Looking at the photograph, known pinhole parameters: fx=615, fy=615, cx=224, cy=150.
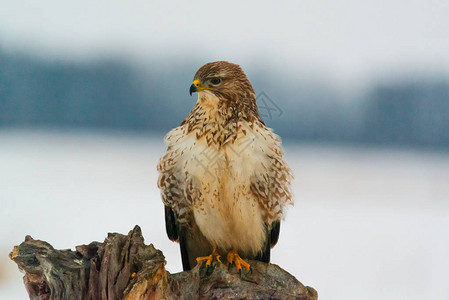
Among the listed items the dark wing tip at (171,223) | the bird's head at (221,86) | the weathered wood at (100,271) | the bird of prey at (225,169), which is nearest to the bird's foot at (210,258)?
the bird of prey at (225,169)

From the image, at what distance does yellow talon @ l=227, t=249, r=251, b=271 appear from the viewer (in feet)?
7.85

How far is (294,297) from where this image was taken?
7.39 feet

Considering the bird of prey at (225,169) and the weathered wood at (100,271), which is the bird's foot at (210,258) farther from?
the weathered wood at (100,271)

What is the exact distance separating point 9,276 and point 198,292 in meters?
0.66

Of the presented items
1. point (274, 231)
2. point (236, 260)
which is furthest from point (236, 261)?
point (274, 231)

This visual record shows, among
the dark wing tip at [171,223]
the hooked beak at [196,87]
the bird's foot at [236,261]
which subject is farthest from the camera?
the dark wing tip at [171,223]

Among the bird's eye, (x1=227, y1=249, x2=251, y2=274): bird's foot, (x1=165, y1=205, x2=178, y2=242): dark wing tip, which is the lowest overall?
(x1=227, y1=249, x2=251, y2=274): bird's foot

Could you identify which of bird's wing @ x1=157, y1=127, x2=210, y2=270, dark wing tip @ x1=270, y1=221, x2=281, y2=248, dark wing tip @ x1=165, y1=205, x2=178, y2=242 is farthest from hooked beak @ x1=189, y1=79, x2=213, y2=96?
dark wing tip @ x1=270, y1=221, x2=281, y2=248

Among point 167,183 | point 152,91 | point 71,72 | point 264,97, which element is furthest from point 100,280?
point 71,72

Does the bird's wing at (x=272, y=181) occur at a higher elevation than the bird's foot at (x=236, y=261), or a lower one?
higher

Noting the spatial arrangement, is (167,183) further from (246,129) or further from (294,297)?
(294,297)

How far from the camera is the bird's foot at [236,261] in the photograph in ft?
7.84

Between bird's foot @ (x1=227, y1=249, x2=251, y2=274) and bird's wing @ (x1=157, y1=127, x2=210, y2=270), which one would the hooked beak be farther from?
bird's foot @ (x1=227, y1=249, x2=251, y2=274)

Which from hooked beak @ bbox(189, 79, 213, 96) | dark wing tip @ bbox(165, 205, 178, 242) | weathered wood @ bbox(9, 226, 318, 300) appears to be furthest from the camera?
dark wing tip @ bbox(165, 205, 178, 242)
